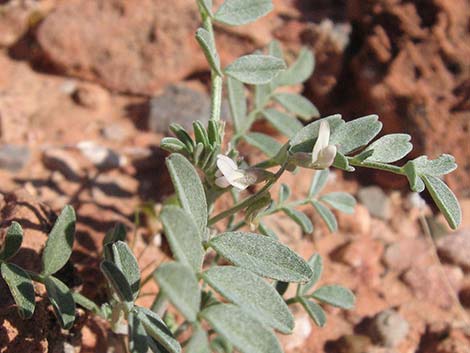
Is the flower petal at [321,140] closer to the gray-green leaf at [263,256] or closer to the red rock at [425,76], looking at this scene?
the gray-green leaf at [263,256]

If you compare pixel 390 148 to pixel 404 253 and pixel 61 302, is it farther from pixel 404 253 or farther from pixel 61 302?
pixel 404 253

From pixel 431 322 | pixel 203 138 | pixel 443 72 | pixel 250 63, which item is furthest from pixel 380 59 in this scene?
pixel 203 138

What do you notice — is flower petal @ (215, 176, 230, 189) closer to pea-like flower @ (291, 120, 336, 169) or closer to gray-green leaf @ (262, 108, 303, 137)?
pea-like flower @ (291, 120, 336, 169)

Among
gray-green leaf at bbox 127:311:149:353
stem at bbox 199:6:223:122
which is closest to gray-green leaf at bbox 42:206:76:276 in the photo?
gray-green leaf at bbox 127:311:149:353

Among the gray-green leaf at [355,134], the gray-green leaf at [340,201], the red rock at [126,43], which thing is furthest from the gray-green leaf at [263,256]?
the red rock at [126,43]

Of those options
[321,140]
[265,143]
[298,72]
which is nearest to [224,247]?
[321,140]
